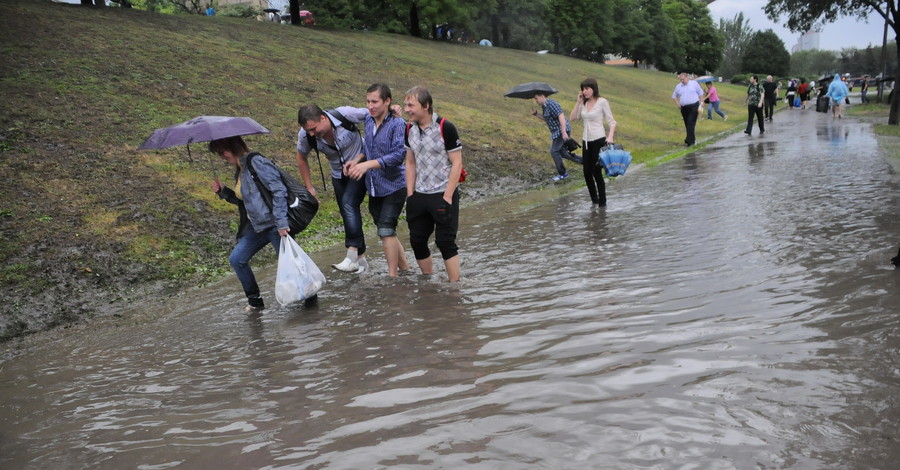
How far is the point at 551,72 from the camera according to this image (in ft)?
135

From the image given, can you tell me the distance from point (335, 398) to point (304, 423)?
0.35 meters

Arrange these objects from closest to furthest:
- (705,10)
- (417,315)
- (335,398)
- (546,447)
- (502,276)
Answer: (546,447) → (335,398) → (417,315) → (502,276) → (705,10)

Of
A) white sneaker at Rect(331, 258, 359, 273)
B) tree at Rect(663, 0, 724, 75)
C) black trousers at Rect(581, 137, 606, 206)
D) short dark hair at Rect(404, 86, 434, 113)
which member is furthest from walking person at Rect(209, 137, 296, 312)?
tree at Rect(663, 0, 724, 75)

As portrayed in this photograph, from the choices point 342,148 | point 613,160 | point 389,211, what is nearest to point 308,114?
point 342,148

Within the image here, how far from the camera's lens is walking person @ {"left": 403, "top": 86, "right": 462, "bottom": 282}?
645 centimetres

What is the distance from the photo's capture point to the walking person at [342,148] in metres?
7.18

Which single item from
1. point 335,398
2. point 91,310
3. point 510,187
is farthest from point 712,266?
point 510,187

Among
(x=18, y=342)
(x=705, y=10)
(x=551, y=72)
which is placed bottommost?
(x=18, y=342)

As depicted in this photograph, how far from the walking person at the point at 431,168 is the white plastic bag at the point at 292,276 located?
1025mm

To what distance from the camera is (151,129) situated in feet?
43.8

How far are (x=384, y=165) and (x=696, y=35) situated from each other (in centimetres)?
10375

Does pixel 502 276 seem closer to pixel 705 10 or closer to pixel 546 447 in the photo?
pixel 546 447

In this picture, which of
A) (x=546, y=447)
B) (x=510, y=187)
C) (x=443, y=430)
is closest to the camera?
(x=546, y=447)

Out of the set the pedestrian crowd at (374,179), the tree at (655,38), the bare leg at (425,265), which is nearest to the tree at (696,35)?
the tree at (655,38)
